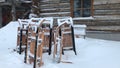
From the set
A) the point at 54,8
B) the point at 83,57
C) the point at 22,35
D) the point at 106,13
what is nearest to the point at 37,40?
the point at 83,57

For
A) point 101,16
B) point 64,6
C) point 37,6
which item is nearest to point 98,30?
point 101,16

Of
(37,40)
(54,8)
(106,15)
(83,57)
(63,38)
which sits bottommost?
(83,57)

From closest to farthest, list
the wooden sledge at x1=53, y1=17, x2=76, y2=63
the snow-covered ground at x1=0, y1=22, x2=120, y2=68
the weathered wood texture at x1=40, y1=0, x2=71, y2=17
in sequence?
the snow-covered ground at x1=0, y1=22, x2=120, y2=68, the wooden sledge at x1=53, y1=17, x2=76, y2=63, the weathered wood texture at x1=40, y1=0, x2=71, y2=17

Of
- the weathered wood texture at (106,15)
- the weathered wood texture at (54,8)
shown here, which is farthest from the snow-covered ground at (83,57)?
the weathered wood texture at (54,8)

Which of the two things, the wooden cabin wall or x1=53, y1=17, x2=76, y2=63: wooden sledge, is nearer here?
x1=53, y1=17, x2=76, y2=63: wooden sledge

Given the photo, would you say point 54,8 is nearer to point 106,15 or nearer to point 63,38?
point 106,15

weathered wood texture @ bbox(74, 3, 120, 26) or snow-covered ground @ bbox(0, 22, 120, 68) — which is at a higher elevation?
weathered wood texture @ bbox(74, 3, 120, 26)

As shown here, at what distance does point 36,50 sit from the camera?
859 centimetres

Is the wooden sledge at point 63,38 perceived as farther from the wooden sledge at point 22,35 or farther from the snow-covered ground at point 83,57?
the wooden sledge at point 22,35

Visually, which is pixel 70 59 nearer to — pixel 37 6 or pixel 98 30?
pixel 98 30

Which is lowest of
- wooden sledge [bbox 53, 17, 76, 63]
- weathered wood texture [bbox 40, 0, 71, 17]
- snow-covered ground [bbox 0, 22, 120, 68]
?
snow-covered ground [bbox 0, 22, 120, 68]

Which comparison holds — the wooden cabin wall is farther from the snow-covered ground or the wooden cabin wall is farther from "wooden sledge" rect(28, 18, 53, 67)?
"wooden sledge" rect(28, 18, 53, 67)

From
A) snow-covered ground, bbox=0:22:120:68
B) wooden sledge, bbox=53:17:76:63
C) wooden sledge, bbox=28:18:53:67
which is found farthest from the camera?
wooden sledge, bbox=53:17:76:63

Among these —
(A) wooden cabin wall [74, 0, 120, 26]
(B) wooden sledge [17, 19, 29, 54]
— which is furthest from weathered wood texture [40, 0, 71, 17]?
(B) wooden sledge [17, 19, 29, 54]
